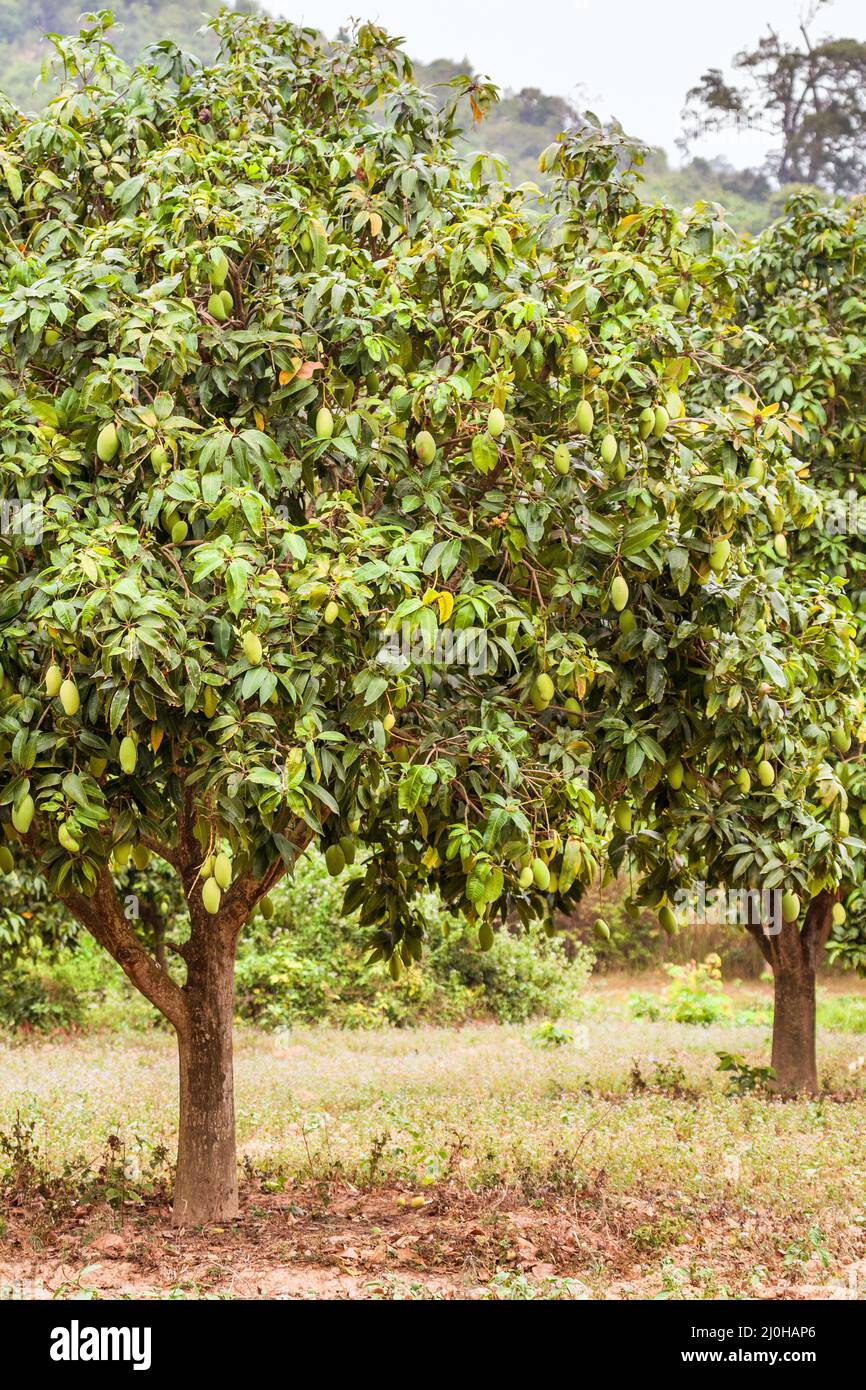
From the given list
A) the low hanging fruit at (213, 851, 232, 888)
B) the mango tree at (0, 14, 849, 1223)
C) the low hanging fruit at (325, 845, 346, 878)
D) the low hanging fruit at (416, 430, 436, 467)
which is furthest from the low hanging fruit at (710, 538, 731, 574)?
the low hanging fruit at (213, 851, 232, 888)

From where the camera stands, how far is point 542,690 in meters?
4.95

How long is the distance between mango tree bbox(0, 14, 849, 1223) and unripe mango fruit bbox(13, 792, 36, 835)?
11 millimetres

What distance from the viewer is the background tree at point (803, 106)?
4419 cm

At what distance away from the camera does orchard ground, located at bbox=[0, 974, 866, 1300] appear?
5.69 m

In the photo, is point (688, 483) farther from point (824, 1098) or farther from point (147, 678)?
point (824, 1098)

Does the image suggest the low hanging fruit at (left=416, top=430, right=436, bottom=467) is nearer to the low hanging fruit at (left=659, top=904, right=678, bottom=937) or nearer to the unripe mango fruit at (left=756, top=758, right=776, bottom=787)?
the unripe mango fruit at (left=756, top=758, right=776, bottom=787)

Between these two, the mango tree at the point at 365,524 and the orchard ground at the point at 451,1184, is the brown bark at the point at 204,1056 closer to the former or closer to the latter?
the mango tree at the point at 365,524

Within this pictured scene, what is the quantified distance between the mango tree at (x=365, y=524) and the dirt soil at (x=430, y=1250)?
48.0 inches

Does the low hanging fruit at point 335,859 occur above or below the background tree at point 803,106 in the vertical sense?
below

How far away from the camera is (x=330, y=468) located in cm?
545

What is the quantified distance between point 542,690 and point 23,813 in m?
1.96

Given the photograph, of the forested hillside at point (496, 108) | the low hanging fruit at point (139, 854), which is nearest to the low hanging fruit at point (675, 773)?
the low hanging fruit at point (139, 854)
